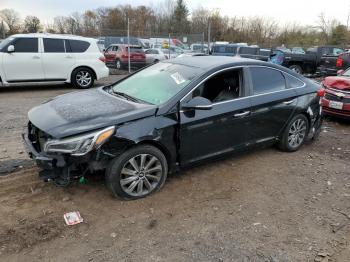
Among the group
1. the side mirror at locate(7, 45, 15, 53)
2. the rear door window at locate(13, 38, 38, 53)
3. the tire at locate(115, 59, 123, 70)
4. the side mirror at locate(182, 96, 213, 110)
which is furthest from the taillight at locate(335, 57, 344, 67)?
the side mirror at locate(7, 45, 15, 53)

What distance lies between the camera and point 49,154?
3.44m

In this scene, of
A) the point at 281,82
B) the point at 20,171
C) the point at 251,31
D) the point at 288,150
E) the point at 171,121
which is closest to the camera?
the point at 171,121

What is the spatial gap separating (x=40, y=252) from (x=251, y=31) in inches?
2257

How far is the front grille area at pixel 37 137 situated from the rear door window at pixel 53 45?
7440 mm

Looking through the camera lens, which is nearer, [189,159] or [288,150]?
[189,159]

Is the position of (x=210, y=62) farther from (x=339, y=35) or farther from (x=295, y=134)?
(x=339, y=35)

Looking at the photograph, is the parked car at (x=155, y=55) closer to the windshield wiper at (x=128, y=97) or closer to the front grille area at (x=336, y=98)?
the front grille area at (x=336, y=98)

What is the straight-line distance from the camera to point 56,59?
425 inches

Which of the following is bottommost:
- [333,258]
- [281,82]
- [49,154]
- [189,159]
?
[333,258]

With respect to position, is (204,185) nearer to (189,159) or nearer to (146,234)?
(189,159)

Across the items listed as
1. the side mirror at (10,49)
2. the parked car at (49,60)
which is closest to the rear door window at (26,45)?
the parked car at (49,60)

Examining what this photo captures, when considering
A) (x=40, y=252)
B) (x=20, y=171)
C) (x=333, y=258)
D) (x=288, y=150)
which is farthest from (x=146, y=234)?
(x=288, y=150)

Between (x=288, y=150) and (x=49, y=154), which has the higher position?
(x=49, y=154)

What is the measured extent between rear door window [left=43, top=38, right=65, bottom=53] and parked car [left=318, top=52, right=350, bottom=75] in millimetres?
10799
